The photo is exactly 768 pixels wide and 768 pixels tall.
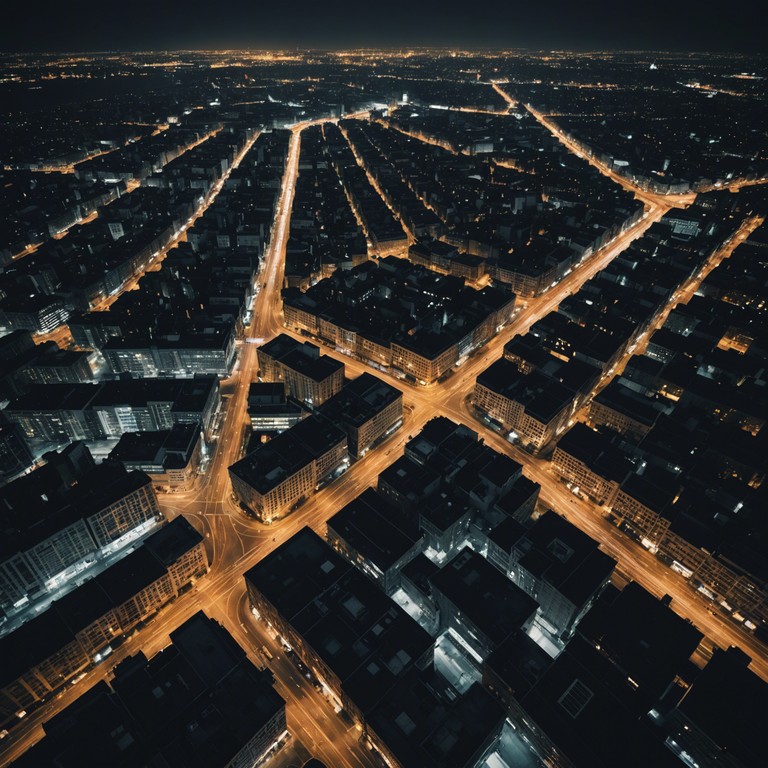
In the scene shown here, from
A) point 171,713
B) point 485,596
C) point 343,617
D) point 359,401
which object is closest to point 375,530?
point 343,617

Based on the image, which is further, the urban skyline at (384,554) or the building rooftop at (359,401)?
the building rooftop at (359,401)

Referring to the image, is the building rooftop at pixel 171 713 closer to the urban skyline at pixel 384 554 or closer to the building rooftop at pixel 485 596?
the urban skyline at pixel 384 554

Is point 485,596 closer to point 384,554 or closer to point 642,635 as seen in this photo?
point 384,554

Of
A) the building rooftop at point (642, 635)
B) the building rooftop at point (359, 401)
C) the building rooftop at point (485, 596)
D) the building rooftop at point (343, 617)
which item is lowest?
the building rooftop at point (642, 635)

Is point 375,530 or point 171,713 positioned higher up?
point 171,713

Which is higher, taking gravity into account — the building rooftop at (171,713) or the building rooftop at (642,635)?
the building rooftop at (171,713)

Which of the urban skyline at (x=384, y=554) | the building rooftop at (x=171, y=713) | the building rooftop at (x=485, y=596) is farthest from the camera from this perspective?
the building rooftop at (x=485, y=596)

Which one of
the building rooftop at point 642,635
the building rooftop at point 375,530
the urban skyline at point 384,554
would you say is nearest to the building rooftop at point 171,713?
the urban skyline at point 384,554

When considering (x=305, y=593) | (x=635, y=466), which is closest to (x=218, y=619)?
(x=305, y=593)

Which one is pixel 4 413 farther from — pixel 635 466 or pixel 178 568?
pixel 635 466

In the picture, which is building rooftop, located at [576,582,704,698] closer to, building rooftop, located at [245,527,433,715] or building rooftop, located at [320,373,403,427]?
building rooftop, located at [245,527,433,715]

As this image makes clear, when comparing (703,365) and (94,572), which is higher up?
(94,572)
